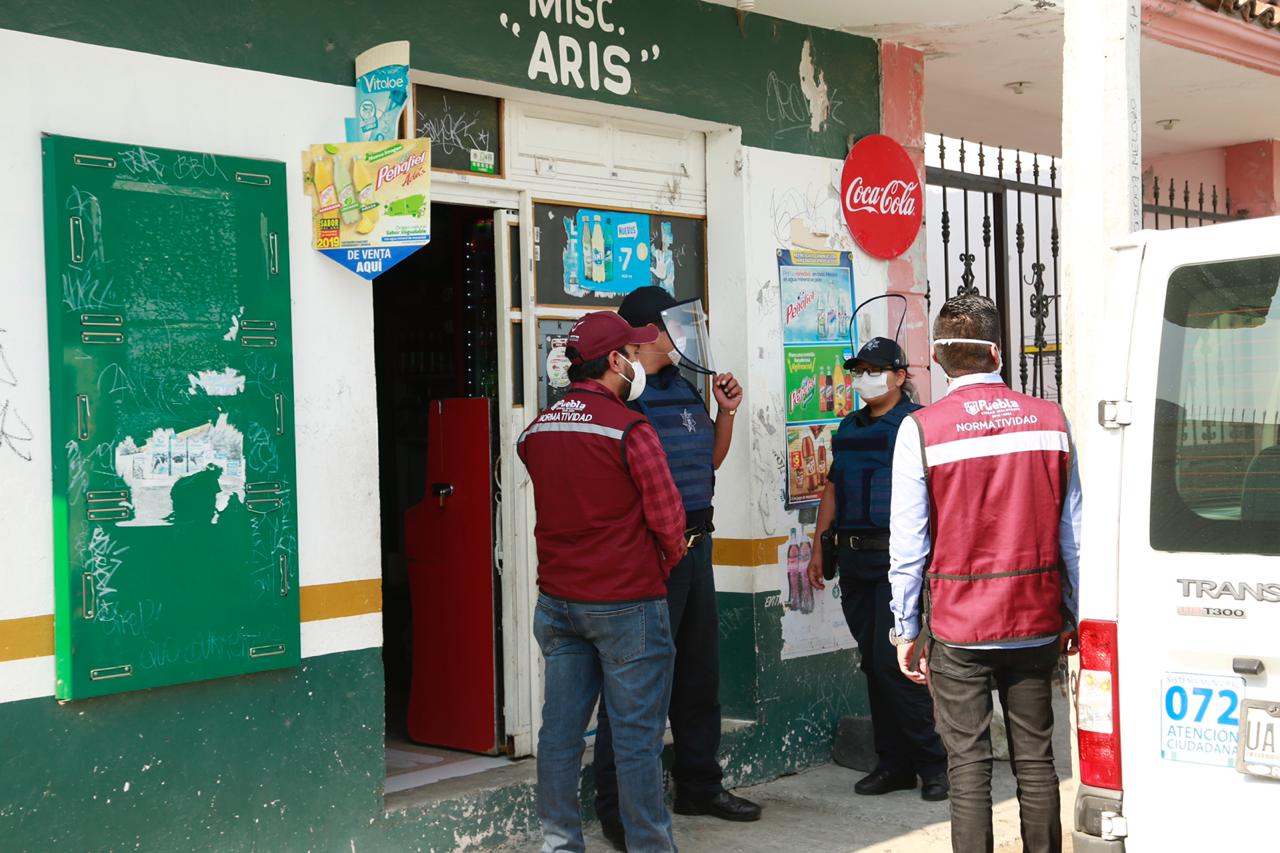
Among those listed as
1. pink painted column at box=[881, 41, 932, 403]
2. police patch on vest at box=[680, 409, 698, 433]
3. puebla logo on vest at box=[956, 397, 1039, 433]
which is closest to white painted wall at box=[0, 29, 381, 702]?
police patch on vest at box=[680, 409, 698, 433]

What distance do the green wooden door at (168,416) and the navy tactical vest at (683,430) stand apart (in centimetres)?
143

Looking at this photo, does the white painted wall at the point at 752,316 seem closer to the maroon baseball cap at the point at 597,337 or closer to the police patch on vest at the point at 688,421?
the police patch on vest at the point at 688,421

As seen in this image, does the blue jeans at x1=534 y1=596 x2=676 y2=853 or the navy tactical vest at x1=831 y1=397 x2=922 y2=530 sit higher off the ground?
the navy tactical vest at x1=831 y1=397 x2=922 y2=530

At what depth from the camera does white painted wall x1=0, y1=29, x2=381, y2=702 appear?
4191mm

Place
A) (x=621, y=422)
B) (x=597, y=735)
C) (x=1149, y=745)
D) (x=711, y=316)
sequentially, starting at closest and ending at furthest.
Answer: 1. (x=1149, y=745)
2. (x=621, y=422)
3. (x=597, y=735)
4. (x=711, y=316)

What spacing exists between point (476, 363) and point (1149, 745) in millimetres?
3664

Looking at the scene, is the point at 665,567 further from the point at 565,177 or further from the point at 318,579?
the point at 565,177

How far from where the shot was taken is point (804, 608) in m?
6.76

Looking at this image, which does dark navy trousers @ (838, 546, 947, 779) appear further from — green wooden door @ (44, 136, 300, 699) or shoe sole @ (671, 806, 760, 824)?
green wooden door @ (44, 136, 300, 699)

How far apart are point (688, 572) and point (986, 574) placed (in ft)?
5.49

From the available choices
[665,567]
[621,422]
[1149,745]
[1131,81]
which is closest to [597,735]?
[665,567]

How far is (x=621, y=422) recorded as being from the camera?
454 centimetres

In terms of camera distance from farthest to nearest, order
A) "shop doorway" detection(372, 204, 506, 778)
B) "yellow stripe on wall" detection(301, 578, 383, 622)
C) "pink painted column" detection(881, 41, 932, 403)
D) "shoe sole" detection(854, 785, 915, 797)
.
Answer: "pink painted column" detection(881, 41, 932, 403)
"shoe sole" detection(854, 785, 915, 797)
"shop doorway" detection(372, 204, 506, 778)
"yellow stripe on wall" detection(301, 578, 383, 622)

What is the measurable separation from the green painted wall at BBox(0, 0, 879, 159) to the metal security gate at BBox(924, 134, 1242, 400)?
106 centimetres
